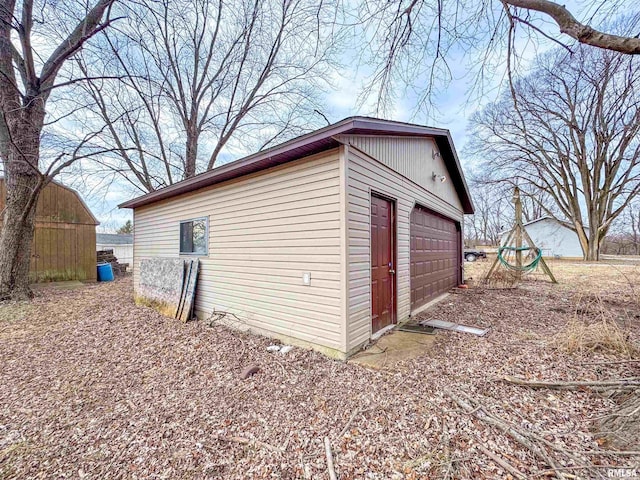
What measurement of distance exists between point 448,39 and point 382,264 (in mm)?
3512

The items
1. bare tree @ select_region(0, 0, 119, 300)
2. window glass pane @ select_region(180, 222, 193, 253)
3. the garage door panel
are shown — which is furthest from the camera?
bare tree @ select_region(0, 0, 119, 300)

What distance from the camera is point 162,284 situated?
6.63 m

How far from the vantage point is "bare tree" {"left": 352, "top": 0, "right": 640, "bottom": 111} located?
11.8ft

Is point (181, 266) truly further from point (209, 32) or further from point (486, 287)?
point (209, 32)

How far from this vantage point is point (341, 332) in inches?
141

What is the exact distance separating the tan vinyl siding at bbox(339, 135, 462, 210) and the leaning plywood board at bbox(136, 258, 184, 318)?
4.77 m

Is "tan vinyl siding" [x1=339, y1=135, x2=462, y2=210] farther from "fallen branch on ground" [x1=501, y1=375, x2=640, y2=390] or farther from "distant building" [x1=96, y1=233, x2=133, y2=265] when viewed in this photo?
"distant building" [x1=96, y1=233, x2=133, y2=265]

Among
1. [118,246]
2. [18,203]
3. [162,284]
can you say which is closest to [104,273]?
[18,203]

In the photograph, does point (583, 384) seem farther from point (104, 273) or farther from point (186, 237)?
point (104, 273)

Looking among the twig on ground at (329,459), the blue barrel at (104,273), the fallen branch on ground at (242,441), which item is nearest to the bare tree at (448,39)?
the twig on ground at (329,459)

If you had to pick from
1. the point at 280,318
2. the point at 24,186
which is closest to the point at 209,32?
the point at 24,186

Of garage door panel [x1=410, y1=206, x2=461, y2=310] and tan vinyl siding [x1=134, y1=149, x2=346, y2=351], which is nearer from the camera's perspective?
tan vinyl siding [x1=134, y1=149, x2=346, y2=351]

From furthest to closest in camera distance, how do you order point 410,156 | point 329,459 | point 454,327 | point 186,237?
1. point 186,237
2. point 410,156
3. point 454,327
4. point 329,459

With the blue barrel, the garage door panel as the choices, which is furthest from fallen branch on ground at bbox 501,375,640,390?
the blue barrel
